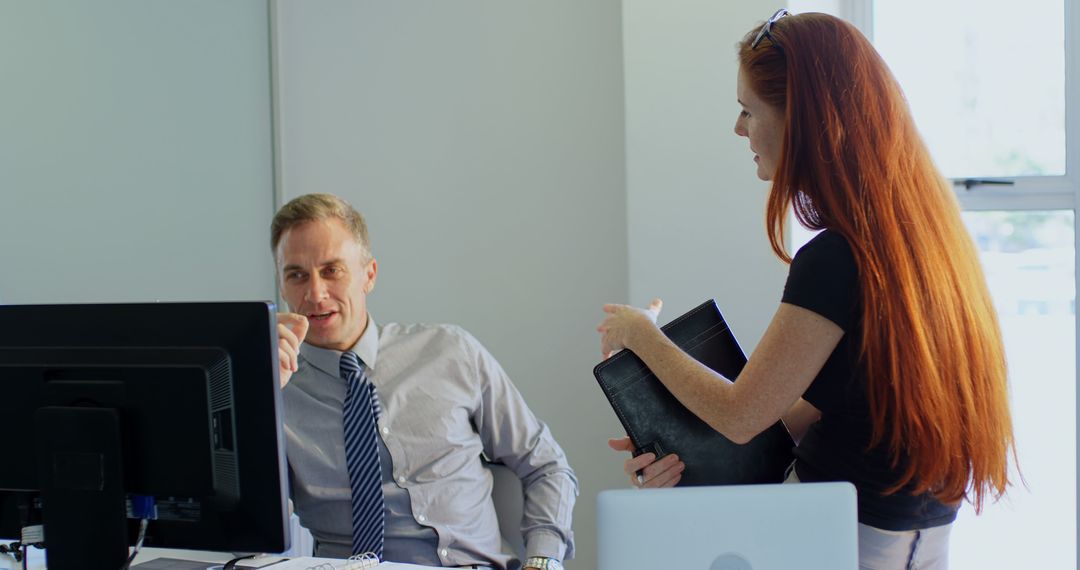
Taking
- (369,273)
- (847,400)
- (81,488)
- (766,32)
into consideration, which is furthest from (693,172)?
(81,488)

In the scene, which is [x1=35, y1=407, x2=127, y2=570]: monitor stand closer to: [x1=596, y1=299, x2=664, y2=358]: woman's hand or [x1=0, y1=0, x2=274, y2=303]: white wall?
[x1=596, y1=299, x2=664, y2=358]: woman's hand

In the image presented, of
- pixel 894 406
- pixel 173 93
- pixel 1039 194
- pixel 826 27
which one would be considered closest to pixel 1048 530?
pixel 1039 194

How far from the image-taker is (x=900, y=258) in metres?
1.52

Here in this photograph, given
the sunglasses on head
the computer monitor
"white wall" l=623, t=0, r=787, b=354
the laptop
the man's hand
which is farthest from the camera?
"white wall" l=623, t=0, r=787, b=354

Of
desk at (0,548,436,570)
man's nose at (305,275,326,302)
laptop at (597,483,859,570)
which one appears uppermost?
man's nose at (305,275,326,302)

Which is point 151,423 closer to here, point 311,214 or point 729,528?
point 729,528

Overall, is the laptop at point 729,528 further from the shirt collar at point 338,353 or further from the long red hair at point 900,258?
the shirt collar at point 338,353

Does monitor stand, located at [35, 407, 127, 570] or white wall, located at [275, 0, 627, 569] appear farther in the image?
white wall, located at [275, 0, 627, 569]

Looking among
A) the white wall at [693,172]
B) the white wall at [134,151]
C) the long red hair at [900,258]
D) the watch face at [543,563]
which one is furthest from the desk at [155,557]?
the white wall at [693,172]

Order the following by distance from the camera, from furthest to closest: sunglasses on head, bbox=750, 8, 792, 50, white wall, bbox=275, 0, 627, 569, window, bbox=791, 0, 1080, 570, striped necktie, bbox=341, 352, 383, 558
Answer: white wall, bbox=275, 0, 627, 569 → window, bbox=791, 0, 1080, 570 → striped necktie, bbox=341, 352, 383, 558 → sunglasses on head, bbox=750, 8, 792, 50

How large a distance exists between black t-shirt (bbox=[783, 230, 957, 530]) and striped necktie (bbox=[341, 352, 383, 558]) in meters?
0.94

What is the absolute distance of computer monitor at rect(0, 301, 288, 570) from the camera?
1.45m

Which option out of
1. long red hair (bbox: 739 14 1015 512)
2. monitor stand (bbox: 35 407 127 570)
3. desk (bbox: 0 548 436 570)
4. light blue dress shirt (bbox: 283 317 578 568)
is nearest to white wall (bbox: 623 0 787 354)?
light blue dress shirt (bbox: 283 317 578 568)

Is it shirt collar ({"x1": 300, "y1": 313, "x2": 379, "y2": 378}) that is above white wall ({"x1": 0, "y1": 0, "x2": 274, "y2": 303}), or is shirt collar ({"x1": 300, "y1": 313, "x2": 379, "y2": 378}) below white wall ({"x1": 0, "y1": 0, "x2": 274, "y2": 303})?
below
